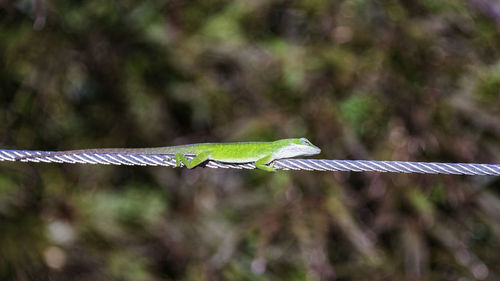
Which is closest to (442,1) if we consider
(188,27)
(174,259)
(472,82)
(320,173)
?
(472,82)

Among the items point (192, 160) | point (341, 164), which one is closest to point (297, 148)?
point (192, 160)

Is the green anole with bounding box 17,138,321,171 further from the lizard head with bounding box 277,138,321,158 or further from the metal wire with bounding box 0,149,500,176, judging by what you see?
the metal wire with bounding box 0,149,500,176

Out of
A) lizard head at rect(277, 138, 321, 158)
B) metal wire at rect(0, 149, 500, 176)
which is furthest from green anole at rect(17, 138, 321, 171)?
metal wire at rect(0, 149, 500, 176)

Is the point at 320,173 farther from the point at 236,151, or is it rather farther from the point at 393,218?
the point at 236,151

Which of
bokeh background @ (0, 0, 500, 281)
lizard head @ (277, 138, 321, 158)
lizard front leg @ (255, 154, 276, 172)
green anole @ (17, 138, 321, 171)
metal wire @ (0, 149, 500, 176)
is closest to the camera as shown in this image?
metal wire @ (0, 149, 500, 176)

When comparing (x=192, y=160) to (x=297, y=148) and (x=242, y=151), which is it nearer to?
(x=242, y=151)
